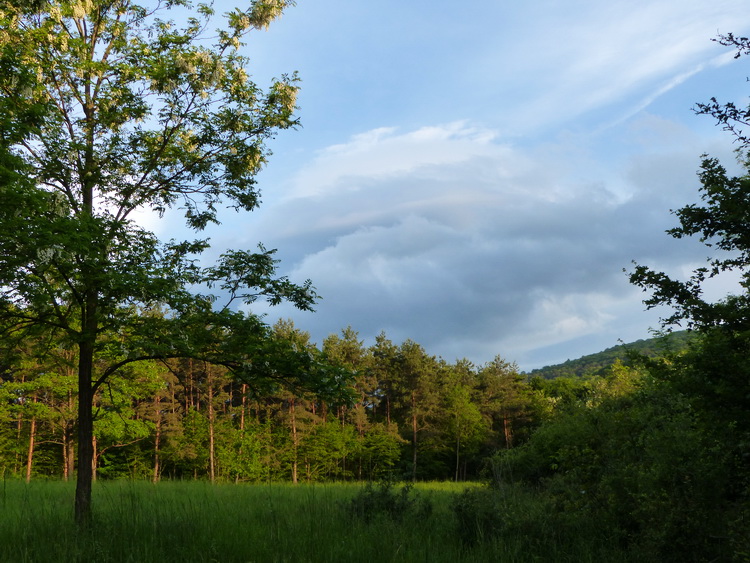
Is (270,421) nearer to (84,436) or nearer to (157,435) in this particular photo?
(157,435)

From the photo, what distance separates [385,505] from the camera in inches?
487

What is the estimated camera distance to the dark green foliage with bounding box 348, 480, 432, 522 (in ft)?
38.7

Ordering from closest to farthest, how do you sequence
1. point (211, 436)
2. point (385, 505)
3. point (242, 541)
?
point (242, 541)
point (385, 505)
point (211, 436)

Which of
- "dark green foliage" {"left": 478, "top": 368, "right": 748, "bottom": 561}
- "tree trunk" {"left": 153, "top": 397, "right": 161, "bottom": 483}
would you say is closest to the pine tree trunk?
"tree trunk" {"left": 153, "top": 397, "right": 161, "bottom": 483}

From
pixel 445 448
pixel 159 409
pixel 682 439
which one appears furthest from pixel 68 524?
pixel 445 448

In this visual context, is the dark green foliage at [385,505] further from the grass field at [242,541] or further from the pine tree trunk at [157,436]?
the pine tree trunk at [157,436]

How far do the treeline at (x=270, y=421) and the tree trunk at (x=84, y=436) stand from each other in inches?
277

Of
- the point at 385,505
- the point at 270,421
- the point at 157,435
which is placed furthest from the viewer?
the point at 270,421

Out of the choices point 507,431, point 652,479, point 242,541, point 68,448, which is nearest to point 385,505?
point 242,541

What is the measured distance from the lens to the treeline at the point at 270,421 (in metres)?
30.7

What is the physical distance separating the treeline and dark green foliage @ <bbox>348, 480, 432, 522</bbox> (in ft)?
3.92

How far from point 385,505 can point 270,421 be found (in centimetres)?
3544

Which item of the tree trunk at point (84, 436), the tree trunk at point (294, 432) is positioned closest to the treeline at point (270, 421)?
the tree trunk at point (294, 432)

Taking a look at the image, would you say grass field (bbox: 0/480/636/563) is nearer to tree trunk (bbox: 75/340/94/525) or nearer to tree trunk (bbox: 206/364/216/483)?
Result: tree trunk (bbox: 75/340/94/525)
